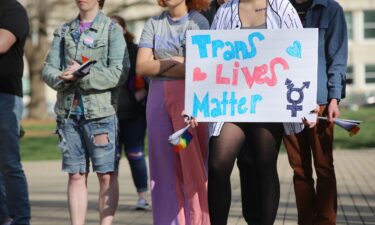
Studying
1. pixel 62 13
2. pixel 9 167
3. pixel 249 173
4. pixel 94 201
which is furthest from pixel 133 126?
pixel 62 13

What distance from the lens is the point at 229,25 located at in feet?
23.4

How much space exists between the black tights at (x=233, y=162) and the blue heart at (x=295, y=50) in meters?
0.51

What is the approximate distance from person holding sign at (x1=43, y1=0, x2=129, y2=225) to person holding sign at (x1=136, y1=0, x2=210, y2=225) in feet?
1.29

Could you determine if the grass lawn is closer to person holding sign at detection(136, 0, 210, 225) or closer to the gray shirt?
person holding sign at detection(136, 0, 210, 225)

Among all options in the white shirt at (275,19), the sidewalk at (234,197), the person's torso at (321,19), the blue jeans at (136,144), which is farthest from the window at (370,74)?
the white shirt at (275,19)

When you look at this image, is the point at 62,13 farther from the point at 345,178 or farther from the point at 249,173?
the point at 249,173

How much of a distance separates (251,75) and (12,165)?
8.12 feet

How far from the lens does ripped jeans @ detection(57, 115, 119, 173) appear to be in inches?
309

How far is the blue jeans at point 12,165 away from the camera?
8.42 m

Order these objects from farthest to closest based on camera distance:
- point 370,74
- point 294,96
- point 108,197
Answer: point 370,74 → point 108,197 → point 294,96

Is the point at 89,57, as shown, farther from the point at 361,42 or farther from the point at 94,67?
the point at 361,42

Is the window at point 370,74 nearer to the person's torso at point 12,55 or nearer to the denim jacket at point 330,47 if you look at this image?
the person's torso at point 12,55

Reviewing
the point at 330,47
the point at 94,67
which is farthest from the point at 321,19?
the point at 94,67

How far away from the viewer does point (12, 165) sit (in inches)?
332
